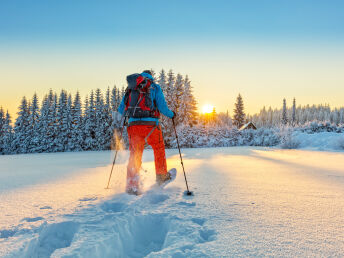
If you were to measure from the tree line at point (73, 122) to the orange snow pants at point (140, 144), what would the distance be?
25034 mm

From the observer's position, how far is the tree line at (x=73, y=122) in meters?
29.7

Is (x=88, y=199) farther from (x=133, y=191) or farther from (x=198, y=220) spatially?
(x=198, y=220)

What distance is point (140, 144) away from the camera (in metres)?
3.27

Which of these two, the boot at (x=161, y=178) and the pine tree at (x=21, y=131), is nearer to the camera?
the boot at (x=161, y=178)

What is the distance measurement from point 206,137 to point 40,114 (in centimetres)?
2898

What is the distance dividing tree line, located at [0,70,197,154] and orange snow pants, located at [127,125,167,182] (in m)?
25.0

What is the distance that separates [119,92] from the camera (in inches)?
1783

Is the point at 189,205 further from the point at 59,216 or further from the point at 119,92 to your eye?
the point at 119,92

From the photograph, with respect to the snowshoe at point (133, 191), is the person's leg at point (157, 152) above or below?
above

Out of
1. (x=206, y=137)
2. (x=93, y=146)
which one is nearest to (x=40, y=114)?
(x=93, y=146)

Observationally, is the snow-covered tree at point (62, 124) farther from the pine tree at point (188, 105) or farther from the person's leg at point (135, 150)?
the person's leg at point (135, 150)

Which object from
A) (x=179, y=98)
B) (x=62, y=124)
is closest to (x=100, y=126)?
(x=62, y=124)

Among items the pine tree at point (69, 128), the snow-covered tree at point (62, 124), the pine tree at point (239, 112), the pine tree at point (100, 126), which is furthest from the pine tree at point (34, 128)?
the pine tree at point (239, 112)

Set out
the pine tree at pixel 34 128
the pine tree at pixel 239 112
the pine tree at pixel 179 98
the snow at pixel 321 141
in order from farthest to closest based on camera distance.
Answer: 1. the pine tree at pixel 239 112
2. the pine tree at pixel 34 128
3. the pine tree at pixel 179 98
4. the snow at pixel 321 141
